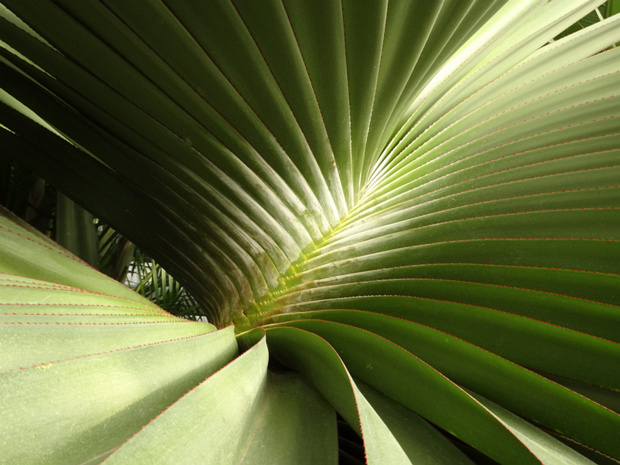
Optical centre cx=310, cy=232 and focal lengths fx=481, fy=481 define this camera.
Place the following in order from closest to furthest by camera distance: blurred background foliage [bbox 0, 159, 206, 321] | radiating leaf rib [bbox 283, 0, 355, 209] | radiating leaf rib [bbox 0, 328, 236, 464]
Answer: radiating leaf rib [bbox 0, 328, 236, 464], radiating leaf rib [bbox 283, 0, 355, 209], blurred background foliage [bbox 0, 159, 206, 321]

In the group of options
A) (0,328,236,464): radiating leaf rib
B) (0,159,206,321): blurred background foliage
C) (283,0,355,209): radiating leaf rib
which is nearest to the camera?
(0,328,236,464): radiating leaf rib

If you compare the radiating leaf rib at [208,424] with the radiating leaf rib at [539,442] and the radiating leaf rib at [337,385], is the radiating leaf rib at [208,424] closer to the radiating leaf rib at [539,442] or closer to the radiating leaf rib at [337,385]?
the radiating leaf rib at [337,385]

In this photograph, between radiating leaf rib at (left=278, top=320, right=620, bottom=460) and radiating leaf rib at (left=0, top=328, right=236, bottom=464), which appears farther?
radiating leaf rib at (left=278, top=320, right=620, bottom=460)

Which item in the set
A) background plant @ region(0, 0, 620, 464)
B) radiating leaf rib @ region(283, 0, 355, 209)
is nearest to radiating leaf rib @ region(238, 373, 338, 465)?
background plant @ region(0, 0, 620, 464)

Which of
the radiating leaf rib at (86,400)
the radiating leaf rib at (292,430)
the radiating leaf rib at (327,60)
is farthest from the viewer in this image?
the radiating leaf rib at (327,60)

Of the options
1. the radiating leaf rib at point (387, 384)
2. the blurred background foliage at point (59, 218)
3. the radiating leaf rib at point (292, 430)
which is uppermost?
the blurred background foliage at point (59, 218)

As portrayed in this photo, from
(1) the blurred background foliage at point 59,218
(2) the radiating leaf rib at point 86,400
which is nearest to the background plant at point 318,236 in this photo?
(2) the radiating leaf rib at point 86,400

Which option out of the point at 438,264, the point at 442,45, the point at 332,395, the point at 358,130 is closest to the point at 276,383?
the point at 332,395

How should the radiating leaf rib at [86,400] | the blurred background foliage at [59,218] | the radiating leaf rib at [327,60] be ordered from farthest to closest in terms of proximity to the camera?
the blurred background foliage at [59,218]
the radiating leaf rib at [327,60]
the radiating leaf rib at [86,400]

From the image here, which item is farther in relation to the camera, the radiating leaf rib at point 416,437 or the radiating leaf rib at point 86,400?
the radiating leaf rib at point 416,437

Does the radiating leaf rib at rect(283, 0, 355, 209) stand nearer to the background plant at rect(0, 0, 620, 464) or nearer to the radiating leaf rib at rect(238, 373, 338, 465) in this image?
the background plant at rect(0, 0, 620, 464)

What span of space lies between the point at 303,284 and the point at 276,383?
19 cm

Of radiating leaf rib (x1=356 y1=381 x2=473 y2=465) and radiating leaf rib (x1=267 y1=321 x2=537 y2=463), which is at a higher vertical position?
radiating leaf rib (x1=267 y1=321 x2=537 y2=463)

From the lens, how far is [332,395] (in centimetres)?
47
